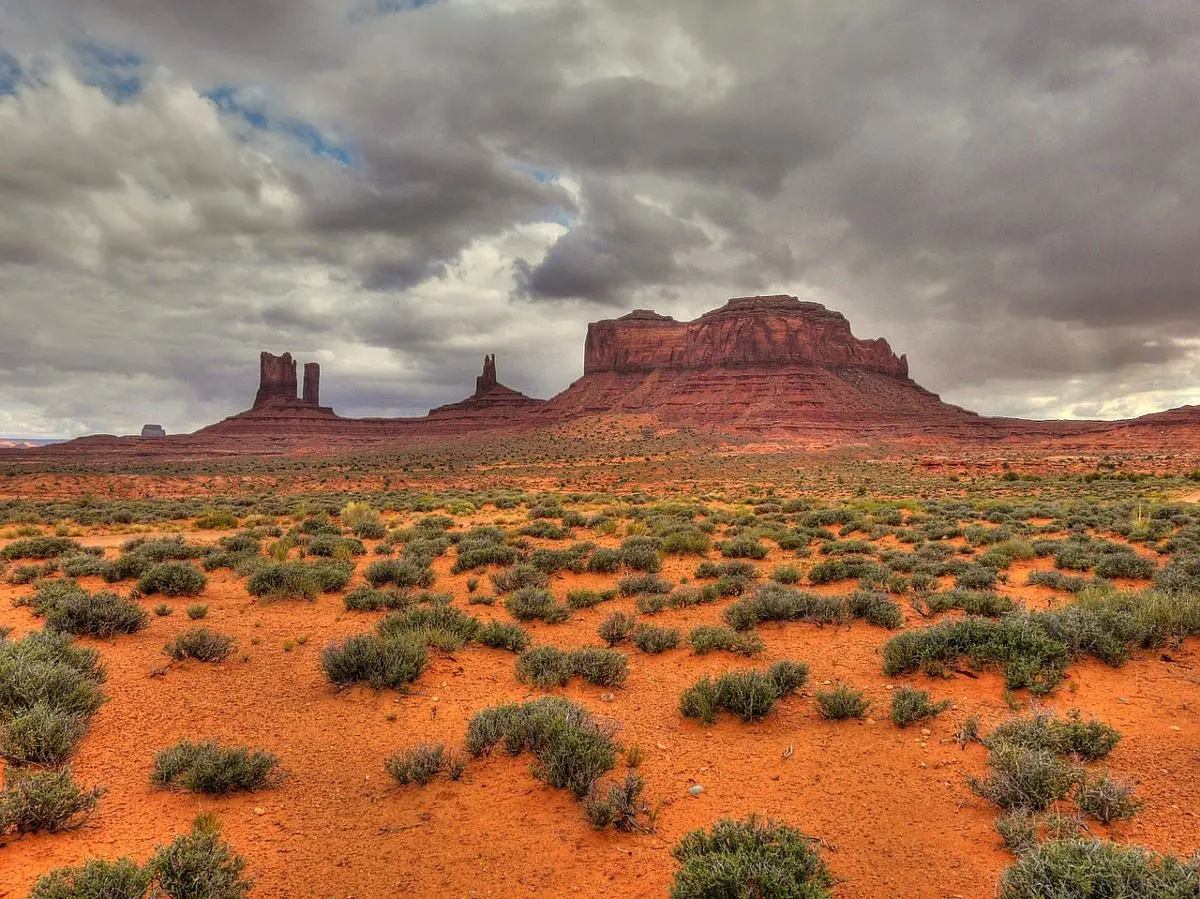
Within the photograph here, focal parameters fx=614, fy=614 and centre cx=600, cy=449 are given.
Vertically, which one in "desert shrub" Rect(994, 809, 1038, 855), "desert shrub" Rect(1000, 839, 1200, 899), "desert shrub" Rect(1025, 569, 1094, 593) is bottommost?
"desert shrub" Rect(994, 809, 1038, 855)

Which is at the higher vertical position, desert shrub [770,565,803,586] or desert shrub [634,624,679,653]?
desert shrub [770,565,803,586]

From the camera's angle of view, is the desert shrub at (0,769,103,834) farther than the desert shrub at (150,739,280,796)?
No

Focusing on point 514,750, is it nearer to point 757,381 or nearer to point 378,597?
point 378,597

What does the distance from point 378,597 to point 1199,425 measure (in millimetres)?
104242

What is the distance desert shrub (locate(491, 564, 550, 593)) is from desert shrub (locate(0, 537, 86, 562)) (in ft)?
34.3

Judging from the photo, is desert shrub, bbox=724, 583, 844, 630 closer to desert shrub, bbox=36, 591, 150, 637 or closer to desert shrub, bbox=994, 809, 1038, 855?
desert shrub, bbox=994, 809, 1038, 855

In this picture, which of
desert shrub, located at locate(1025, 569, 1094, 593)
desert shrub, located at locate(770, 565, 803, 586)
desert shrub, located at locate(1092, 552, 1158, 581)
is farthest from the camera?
desert shrub, located at locate(770, 565, 803, 586)

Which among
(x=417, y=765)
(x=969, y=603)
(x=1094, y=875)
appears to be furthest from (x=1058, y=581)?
(x=417, y=765)

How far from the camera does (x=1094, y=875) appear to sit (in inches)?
128

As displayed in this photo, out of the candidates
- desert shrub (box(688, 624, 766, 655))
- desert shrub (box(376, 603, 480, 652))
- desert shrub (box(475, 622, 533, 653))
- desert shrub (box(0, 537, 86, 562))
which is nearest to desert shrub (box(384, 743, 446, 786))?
desert shrub (box(376, 603, 480, 652))

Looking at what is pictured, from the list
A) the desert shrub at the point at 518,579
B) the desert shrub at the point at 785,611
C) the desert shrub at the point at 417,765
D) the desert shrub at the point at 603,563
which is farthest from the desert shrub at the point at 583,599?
the desert shrub at the point at 417,765

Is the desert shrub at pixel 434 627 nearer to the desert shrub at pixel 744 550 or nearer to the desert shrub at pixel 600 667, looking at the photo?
the desert shrub at pixel 600 667

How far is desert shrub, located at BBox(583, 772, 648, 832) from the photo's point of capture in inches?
189

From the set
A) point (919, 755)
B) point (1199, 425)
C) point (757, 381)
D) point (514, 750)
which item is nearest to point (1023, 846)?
point (919, 755)
